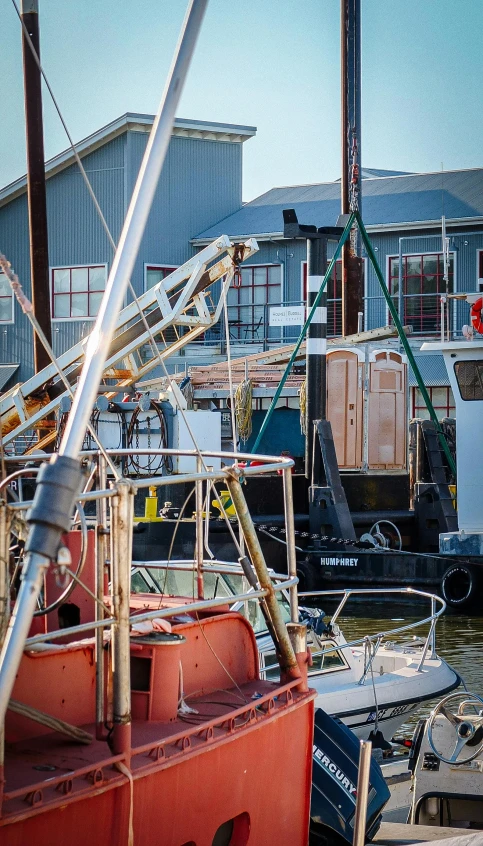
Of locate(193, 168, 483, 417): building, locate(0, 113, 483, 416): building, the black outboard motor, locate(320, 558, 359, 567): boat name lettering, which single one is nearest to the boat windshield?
the black outboard motor

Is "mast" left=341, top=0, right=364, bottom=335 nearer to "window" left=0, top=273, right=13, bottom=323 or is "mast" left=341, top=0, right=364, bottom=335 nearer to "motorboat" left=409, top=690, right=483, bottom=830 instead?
"window" left=0, top=273, right=13, bottom=323

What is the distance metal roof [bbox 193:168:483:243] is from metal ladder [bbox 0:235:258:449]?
13.1 metres

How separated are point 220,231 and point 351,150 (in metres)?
11.5

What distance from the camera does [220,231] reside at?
115 feet

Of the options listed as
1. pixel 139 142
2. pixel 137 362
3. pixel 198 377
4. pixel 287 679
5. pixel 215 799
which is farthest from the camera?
pixel 139 142

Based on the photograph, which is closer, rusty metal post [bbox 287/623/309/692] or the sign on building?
rusty metal post [bbox 287/623/309/692]

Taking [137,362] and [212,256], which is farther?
[137,362]

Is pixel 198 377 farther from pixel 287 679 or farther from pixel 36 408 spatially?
pixel 287 679

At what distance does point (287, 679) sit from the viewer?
216 inches

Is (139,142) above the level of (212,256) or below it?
above

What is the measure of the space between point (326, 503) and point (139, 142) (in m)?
20.2

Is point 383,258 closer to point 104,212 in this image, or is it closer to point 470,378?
point 104,212

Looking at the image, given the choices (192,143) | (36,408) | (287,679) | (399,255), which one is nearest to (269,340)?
(399,255)

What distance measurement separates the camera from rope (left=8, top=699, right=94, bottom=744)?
404cm
